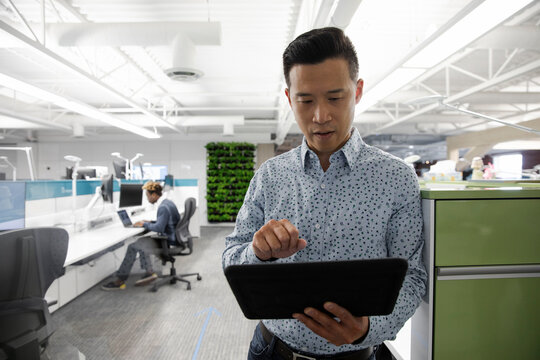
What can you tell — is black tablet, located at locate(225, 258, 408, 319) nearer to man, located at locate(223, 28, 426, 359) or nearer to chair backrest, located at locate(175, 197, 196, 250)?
man, located at locate(223, 28, 426, 359)

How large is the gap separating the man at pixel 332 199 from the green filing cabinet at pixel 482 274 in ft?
0.50

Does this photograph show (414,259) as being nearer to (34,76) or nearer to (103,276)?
(103,276)

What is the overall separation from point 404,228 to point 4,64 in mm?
6490

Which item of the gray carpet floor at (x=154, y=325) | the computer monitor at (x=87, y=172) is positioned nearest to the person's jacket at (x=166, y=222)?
the gray carpet floor at (x=154, y=325)

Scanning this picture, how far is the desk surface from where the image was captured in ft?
8.76

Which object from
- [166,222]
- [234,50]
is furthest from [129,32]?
[166,222]

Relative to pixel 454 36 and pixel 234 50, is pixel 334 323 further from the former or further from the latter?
pixel 234 50

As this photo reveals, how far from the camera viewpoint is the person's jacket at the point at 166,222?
377 centimetres

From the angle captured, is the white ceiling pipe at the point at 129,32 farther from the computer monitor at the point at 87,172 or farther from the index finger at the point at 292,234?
the index finger at the point at 292,234

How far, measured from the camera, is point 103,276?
414cm

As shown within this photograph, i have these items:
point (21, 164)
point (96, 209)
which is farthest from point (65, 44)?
point (21, 164)

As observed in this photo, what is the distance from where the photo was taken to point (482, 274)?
1011mm

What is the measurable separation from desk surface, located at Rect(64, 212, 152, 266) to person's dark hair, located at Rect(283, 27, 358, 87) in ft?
7.78

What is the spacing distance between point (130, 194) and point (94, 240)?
121 centimetres
